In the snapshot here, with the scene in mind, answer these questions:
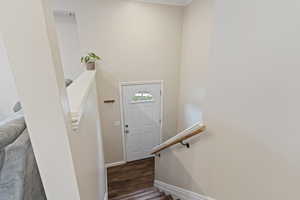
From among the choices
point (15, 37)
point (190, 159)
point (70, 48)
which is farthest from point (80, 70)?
point (15, 37)

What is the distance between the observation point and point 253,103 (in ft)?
3.34

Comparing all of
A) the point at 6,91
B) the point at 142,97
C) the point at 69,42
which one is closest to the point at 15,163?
the point at 6,91

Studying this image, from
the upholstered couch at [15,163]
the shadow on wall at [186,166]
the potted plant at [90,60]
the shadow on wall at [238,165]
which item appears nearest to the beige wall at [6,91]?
the potted plant at [90,60]

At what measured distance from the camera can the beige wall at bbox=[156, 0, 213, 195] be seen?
160 centimetres

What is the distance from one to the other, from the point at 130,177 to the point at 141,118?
150 cm

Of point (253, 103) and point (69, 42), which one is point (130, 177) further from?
point (69, 42)

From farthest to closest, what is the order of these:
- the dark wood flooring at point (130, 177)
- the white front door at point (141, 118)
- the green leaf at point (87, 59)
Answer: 1. the white front door at point (141, 118)
2. the dark wood flooring at point (130, 177)
3. the green leaf at point (87, 59)

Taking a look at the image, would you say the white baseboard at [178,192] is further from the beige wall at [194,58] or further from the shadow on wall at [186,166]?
the beige wall at [194,58]

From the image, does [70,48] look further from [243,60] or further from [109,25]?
[243,60]

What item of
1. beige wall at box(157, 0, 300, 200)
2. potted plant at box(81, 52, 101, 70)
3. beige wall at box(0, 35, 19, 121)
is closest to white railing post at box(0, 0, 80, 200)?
beige wall at box(157, 0, 300, 200)

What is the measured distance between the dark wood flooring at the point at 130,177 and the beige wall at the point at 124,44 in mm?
332

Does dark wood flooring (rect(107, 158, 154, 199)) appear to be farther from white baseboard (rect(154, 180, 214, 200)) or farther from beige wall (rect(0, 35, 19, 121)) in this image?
beige wall (rect(0, 35, 19, 121))

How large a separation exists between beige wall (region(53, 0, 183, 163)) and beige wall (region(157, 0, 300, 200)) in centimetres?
244

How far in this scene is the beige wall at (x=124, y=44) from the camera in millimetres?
3010
